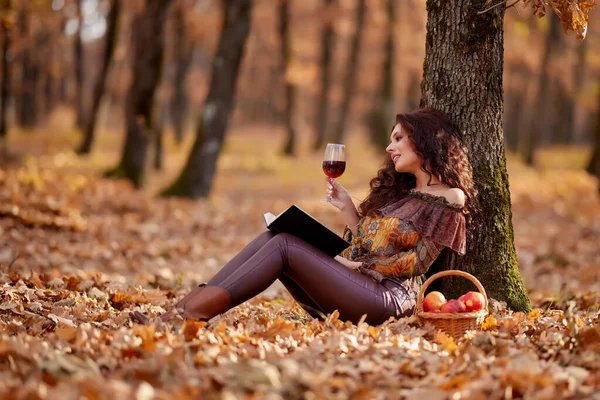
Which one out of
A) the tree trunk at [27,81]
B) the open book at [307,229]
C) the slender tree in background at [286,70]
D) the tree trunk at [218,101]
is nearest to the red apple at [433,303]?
the open book at [307,229]

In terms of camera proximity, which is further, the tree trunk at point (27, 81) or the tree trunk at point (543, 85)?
the tree trunk at point (27, 81)

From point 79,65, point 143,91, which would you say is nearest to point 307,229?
point 143,91

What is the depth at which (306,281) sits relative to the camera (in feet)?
12.7

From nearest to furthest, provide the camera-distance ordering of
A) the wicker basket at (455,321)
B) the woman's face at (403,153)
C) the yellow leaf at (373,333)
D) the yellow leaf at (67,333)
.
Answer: the yellow leaf at (67,333)
the yellow leaf at (373,333)
the wicker basket at (455,321)
the woman's face at (403,153)

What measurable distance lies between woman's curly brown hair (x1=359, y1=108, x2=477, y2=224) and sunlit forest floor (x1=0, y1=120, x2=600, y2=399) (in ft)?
0.93

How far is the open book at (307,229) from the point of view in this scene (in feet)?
12.6

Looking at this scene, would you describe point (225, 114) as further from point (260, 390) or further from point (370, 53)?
point (370, 53)

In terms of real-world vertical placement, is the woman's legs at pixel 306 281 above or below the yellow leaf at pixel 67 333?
above

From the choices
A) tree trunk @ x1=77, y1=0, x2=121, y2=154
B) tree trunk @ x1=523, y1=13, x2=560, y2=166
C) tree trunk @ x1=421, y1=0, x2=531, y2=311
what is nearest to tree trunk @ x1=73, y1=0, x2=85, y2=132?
tree trunk @ x1=77, y1=0, x2=121, y2=154

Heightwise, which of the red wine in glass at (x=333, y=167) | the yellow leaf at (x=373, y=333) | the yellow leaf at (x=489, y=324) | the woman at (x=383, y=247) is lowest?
the yellow leaf at (x=489, y=324)

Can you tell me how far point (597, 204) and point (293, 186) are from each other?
7.04 meters

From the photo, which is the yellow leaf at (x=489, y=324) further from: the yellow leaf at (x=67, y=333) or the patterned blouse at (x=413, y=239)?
the yellow leaf at (x=67, y=333)

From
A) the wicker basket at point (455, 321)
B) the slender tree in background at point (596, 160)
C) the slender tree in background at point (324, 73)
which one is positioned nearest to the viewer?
the wicker basket at point (455, 321)

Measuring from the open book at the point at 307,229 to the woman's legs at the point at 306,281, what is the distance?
0.06 metres
